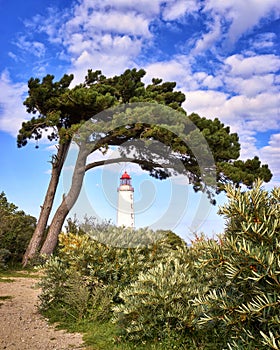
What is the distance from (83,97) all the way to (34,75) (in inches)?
125

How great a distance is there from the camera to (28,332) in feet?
15.7

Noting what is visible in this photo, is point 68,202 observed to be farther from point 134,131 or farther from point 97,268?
point 97,268

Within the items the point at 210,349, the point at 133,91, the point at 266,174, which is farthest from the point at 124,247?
the point at 133,91

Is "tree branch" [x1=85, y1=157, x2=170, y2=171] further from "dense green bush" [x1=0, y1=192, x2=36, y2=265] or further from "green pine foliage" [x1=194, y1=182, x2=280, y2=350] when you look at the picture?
"green pine foliage" [x1=194, y1=182, x2=280, y2=350]

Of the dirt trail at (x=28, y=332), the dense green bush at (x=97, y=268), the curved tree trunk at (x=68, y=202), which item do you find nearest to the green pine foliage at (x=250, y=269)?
the dirt trail at (x=28, y=332)

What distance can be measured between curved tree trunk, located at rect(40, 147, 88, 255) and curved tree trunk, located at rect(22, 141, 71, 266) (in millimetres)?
543

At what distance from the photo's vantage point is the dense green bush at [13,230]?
45.4 feet

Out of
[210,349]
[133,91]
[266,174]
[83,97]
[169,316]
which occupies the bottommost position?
[210,349]

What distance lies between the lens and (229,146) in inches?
477

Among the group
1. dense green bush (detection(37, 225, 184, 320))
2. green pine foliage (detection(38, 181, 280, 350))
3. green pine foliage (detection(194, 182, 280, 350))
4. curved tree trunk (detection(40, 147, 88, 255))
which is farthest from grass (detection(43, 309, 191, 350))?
curved tree trunk (detection(40, 147, 88, 255))

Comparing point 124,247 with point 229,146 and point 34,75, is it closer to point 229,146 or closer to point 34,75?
point 229,146

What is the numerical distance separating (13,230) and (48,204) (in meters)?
1.70

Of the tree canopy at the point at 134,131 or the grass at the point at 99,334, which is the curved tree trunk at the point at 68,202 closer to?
the tree canopy at the point at 134,131

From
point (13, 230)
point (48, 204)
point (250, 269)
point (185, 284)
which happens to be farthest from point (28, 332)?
point (13, 230)
